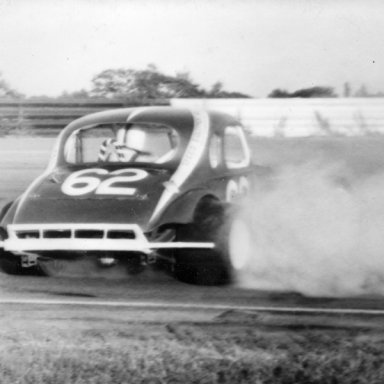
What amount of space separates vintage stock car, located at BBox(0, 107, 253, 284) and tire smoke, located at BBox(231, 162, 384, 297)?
0.17m

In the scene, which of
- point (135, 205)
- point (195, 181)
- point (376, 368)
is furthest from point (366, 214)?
point (376, 368)

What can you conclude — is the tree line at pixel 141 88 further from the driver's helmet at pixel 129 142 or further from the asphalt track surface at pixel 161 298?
the asphalt track surface at pixel 161 298

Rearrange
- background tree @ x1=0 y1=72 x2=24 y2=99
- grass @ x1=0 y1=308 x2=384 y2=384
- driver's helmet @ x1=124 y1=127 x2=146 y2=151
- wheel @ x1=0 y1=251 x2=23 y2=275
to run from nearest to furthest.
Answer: grass @ x1=0 y1=308 x2=384 y2=384 < wheel @ x1=0 y1=251 x2=23 y2=275 < driver's helmet @ x1=124 y1=127 x2=146 y2=151 < background tree @ x1=0 y1=72 x2=24 y2=99

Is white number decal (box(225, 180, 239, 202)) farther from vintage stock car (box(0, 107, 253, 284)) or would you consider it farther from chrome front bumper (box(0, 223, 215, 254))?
chrome front bumper (box(0, 223, 215, 254))

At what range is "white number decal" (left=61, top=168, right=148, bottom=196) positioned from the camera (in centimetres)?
582

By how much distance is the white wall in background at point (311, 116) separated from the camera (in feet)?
30.8

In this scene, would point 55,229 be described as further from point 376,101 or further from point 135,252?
point 376,101

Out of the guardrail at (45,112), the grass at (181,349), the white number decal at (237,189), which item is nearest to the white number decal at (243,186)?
the white number decal at (237,189)

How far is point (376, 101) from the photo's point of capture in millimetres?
9680

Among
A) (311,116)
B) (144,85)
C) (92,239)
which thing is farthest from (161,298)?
(311,116)

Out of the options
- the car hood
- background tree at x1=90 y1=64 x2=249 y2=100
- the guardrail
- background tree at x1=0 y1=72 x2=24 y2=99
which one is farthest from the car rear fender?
background tree at x1=0 y1=72 x2=24 y2=99

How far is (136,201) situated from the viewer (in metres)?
5.74

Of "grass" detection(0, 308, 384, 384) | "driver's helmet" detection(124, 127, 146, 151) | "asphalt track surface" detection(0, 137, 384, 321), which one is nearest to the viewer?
"grass" detection(0, 308, 384, 384)

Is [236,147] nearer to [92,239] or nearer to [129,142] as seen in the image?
[129,142]
